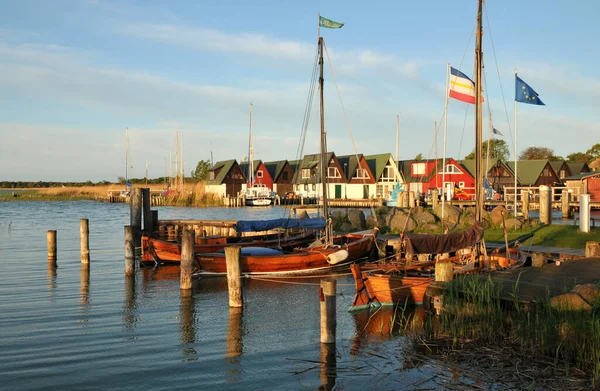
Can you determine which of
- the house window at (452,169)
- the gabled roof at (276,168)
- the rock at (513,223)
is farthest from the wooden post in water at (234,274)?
the gabled roof at (276,168)

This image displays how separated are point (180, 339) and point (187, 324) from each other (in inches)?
60.2

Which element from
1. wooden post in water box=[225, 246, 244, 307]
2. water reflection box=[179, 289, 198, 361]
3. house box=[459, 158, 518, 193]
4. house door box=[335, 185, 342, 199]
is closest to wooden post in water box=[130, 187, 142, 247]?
water reflection box=[179, 289, 198, 361]

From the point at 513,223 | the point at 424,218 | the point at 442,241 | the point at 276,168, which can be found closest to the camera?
the point at 442,241

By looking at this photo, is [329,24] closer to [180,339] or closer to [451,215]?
[451,215]

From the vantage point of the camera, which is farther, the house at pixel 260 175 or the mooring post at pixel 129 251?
the house at pixel 260 175

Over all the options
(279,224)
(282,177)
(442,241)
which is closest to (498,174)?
(282,177)

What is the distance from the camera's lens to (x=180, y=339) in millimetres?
13805

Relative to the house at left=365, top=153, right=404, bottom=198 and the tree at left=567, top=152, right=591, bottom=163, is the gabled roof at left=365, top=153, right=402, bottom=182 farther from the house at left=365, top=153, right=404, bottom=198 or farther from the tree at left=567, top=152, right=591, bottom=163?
the tree at left=567, top=152, right=591, bottom=163

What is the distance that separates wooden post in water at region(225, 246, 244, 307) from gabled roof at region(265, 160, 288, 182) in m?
74.4

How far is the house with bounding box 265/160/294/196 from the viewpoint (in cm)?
9061

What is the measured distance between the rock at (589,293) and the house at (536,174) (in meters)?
67.2

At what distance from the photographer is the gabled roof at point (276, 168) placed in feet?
300

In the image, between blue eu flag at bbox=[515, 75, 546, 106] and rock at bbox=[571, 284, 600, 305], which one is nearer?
rock at bbox=[571, 284, 600, 305]

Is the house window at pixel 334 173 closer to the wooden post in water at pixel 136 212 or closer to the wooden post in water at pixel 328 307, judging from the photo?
the wooden post in water at pixel 136 212
